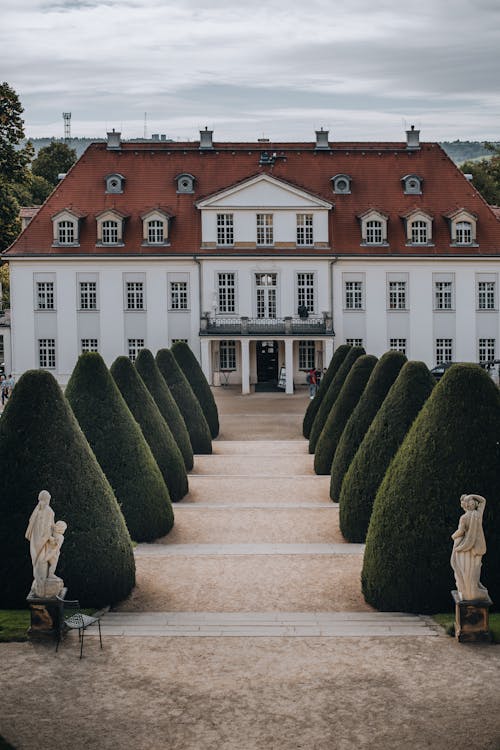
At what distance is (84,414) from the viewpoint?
19906 millimetres

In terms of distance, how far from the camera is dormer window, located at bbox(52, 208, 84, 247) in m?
57.1

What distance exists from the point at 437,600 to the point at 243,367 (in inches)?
1565

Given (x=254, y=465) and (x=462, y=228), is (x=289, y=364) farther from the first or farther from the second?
(x=254, y=465)

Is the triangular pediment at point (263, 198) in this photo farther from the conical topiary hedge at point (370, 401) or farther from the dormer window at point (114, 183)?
the conical topiary hedge at point (370, 401)

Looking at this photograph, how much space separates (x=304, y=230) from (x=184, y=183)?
7263 millimetres

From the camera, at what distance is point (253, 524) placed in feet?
72.3

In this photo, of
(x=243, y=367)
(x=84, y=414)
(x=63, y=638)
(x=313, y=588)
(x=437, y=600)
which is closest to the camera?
(x=63, y=638)

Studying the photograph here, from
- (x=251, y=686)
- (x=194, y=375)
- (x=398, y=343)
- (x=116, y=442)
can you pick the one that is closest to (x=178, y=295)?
(x=398, y=343)

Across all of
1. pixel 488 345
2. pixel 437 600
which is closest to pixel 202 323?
pixel 488 345

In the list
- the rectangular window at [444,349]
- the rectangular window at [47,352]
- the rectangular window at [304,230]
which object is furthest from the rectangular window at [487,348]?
the rectangular window at [47,352]

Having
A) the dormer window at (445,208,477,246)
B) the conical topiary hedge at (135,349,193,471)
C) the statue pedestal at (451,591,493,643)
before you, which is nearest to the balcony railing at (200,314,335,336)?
the dormer window at (445,208,477,246)

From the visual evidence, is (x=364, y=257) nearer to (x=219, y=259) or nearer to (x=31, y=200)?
(x=219, y=259)

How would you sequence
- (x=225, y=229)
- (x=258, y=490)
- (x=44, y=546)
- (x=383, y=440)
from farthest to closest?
(x=225, y=229)
(x=258, y=490)
(x=383, y=440)
(x=44, y=546)

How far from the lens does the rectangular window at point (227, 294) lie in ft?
189
